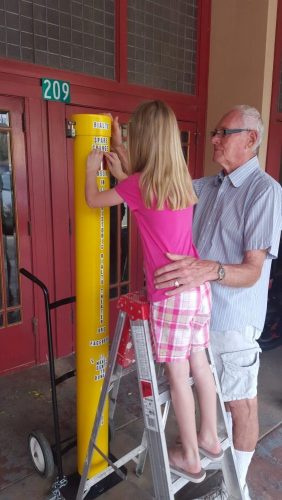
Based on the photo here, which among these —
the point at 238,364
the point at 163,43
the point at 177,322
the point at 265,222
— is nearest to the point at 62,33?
the point at 163,43

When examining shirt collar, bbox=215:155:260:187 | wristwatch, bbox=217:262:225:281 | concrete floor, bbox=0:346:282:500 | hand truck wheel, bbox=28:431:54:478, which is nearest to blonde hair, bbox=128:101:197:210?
wristwatch, bbox=217:262:225:281

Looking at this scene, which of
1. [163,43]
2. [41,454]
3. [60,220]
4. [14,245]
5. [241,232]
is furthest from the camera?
[163,43]

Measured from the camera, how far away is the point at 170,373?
1573 mm

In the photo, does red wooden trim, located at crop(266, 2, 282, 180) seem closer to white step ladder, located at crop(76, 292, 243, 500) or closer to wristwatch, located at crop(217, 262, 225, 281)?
wristwatch, located at crop(217, 262, 225, 281)

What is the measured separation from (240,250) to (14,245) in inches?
75.3

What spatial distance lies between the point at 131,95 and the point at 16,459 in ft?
9.30

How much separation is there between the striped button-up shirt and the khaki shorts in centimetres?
5

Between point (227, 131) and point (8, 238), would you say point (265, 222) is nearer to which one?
point (227, 131)

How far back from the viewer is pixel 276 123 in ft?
13.6

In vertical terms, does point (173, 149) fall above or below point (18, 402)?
above

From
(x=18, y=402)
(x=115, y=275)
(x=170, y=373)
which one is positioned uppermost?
(x=170, y=373)

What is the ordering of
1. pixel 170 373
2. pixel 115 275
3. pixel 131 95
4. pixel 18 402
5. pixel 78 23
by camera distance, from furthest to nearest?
pixel 115 275, pixel 131 95, pixel 78 23, pixel 18 402, pixel 170 373

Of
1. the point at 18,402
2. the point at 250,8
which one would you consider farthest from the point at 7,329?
the point at 250,8

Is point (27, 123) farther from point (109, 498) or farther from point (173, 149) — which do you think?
point (109, 498)
